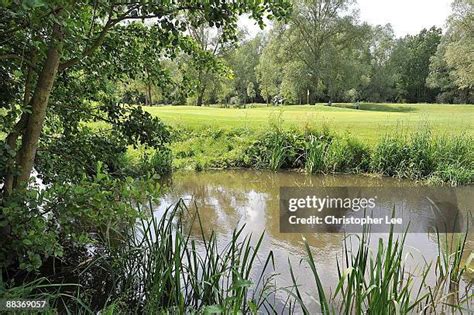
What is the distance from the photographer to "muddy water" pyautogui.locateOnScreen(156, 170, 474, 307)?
419 centimetres

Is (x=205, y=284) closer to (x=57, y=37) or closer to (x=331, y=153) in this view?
(x=57, y=37)

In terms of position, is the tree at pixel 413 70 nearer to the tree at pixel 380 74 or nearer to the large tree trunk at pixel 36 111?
the tree at pixel 380 74

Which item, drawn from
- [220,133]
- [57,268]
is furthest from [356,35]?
[57,268]

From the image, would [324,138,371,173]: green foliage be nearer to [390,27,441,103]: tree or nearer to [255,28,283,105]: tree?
[255,28,283,105]: tree

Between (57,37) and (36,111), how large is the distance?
0.62m

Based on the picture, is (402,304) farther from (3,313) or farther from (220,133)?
(220,133)

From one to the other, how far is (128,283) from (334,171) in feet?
23.8

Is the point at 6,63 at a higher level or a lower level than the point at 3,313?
higher

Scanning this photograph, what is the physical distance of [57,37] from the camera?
229 cm

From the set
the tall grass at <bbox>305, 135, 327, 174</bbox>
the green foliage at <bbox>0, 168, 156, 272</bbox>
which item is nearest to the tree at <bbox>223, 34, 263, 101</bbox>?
the tall grass at <bbox>305, 135, 327, 174</bbox>

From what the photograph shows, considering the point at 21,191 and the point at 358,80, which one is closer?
the point at 21,191

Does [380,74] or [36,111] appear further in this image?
[380,74]

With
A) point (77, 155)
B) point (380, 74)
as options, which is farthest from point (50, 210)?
point (380, 74)

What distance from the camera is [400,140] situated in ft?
30.2
